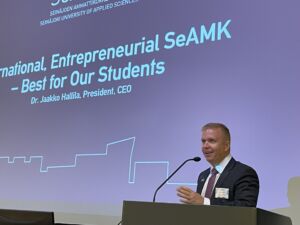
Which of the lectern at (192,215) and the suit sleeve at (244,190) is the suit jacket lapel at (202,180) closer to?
the suit sleeve at (244,190)

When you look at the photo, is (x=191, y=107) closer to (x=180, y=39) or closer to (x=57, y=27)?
(x=180, y=39)

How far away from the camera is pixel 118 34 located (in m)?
3.85

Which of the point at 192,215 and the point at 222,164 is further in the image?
the point at 222,164

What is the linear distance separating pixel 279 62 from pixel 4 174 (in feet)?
8.45

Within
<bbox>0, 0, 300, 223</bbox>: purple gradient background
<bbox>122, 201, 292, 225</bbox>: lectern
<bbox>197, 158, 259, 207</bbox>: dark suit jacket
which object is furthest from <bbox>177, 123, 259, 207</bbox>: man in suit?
<bbox>122, 201, 292, 225</bbox>: lectern

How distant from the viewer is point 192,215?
5.15 feet

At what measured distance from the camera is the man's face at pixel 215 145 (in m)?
2.61

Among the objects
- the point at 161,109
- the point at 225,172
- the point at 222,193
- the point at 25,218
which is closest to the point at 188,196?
the point at 222,193

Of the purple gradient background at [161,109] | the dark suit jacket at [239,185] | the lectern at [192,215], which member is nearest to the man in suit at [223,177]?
the dark suit jacket at [239,185]

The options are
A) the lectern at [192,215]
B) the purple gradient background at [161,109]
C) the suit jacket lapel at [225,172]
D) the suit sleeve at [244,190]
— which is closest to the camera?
the lectern at [192,215]

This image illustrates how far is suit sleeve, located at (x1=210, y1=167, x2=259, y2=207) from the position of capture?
7.72 ft

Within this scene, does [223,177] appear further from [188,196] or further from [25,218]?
[25,218]

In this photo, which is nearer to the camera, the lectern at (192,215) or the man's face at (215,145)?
the lectern at (192,215)

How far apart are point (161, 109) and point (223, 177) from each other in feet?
3.27
